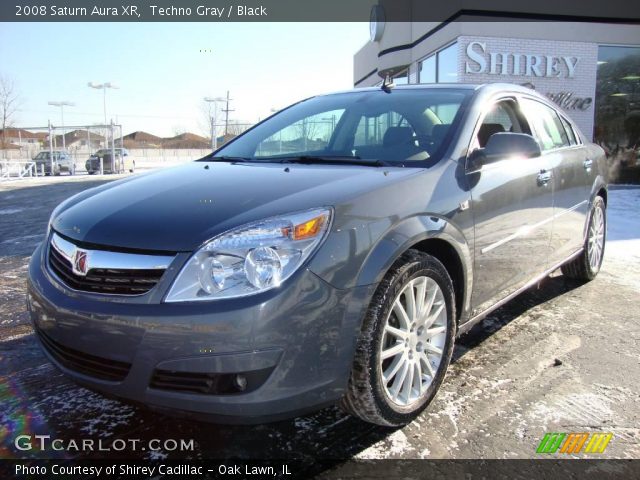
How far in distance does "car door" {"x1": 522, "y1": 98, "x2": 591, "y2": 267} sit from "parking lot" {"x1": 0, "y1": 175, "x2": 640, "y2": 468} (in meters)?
0.61

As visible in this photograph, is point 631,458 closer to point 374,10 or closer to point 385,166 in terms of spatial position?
point 385,166

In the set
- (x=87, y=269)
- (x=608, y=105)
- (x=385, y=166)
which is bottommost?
(x=87, y=269)

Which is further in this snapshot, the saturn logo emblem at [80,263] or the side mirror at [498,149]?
the side mirror at [498,149]

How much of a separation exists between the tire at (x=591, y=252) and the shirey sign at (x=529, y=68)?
343 inches

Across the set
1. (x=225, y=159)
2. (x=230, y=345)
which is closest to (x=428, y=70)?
(x=225, y=159)

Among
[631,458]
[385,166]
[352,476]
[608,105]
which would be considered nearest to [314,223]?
[385,166]

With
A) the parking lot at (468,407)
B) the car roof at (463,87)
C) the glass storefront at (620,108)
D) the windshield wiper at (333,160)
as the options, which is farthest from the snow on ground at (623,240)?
the windshield wiper at (333,160)

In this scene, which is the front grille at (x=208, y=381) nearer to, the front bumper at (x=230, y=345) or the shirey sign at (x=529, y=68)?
the front bumper at (x=230, y=345)

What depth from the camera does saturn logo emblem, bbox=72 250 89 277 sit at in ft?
6.79

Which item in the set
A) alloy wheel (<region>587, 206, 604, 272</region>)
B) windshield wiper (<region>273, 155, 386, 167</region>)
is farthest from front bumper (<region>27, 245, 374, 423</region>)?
alloy wheel (<region>587, 206, 604, 272</region>)

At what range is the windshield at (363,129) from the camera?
2920 millimetres

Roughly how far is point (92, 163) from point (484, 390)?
29.9 metres

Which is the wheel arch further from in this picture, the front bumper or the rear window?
the rear window

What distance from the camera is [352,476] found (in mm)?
2055
